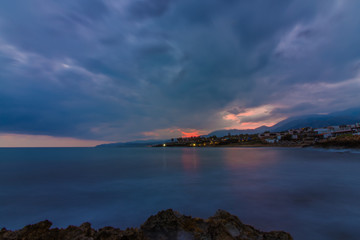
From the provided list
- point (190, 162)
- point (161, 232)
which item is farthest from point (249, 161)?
point (161, 232)

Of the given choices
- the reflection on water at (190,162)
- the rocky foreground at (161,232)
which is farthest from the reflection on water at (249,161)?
the rocky foreground at (161,232)

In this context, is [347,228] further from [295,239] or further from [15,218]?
[15,218]

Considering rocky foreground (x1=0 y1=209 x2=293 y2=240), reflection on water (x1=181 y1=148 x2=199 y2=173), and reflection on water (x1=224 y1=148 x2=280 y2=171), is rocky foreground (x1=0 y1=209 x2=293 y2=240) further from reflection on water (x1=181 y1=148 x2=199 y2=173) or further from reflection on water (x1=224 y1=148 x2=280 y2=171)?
reflection on water (x1=224 y1=148 x2=280 y2=171)

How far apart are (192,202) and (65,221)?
5.47 m

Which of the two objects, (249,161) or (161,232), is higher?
(161,232)

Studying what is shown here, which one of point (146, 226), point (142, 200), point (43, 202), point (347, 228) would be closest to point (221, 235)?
point (146, 226)

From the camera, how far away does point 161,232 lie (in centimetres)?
363

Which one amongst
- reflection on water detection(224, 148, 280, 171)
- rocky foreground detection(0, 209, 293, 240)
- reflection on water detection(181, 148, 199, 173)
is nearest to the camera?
rocky foreground detection(0, 209, 293, 240)

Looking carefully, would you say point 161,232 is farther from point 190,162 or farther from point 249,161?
point 249,161

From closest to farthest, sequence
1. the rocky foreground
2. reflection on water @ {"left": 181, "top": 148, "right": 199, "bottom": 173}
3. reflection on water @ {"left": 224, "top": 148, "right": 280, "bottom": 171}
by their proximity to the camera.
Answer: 1. the rocky foreground
2. reflection on water @ {"left": 181, "top": 148, "right": 199, "bottom": 173}
3. reflection on water @ {"left": 224, "top": 148, "right": 280, "bottom": 171}

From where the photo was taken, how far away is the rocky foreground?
3.25 meters

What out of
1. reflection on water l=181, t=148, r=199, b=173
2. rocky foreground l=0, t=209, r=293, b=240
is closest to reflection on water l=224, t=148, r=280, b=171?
reflection on water l=181, t=148, r=199, b=173

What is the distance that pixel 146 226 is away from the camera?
3.69m

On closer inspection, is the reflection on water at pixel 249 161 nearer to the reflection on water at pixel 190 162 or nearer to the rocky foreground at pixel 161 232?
the reflection on water at pixel 190 162
